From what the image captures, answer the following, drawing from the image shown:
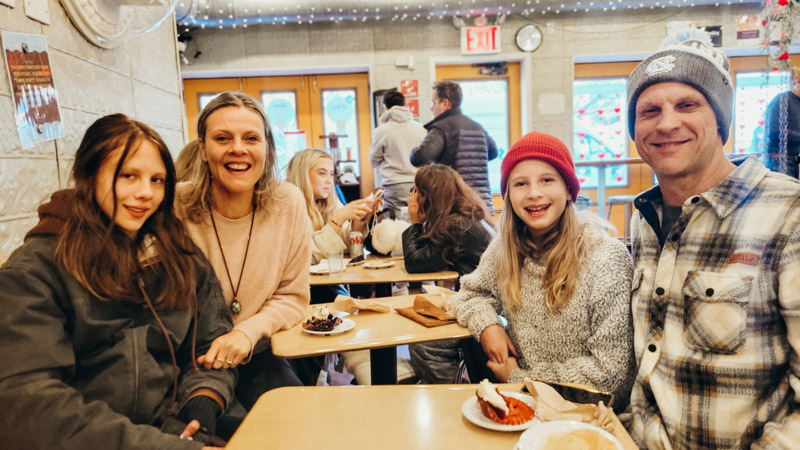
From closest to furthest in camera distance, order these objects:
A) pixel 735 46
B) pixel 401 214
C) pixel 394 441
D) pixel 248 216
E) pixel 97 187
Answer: pixel 394 441, pixel 97 187, pixel 248 216, pixel 401 214, pixel 735 46

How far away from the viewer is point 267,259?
186 centimetres

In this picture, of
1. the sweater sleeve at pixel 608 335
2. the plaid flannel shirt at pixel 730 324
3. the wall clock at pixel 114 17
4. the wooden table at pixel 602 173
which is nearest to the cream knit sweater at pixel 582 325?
the sweater sleeve at pixel 608 335

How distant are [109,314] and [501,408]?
39.4 inches

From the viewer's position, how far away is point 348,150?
248 inches

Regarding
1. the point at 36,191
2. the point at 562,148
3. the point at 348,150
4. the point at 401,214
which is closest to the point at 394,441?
the point at 562,148

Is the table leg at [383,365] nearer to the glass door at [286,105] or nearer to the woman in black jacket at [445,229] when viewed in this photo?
the woman in black jacket at [445,229]

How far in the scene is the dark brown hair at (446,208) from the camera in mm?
2721

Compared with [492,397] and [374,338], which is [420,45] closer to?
[374,338]

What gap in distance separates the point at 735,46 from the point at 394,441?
6736 mm

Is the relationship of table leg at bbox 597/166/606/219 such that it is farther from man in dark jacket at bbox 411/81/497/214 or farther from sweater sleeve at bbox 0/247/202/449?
sweater sleeve at bbox 0/247/202/449

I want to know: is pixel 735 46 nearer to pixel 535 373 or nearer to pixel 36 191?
pixel 535 373

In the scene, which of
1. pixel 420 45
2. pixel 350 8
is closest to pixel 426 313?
pixel 350 8

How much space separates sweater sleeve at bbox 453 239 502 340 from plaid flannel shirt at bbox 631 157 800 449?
1.90ft

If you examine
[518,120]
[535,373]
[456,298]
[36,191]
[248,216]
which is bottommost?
[535,373]
